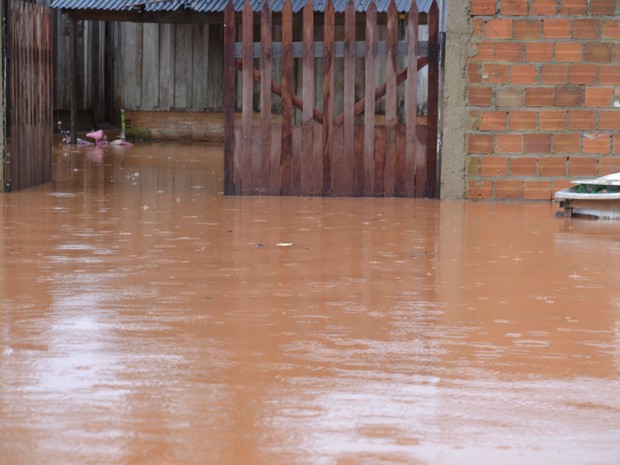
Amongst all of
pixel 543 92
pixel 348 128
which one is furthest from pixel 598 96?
pixel 348 128

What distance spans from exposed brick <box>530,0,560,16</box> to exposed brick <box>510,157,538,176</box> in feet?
4.46

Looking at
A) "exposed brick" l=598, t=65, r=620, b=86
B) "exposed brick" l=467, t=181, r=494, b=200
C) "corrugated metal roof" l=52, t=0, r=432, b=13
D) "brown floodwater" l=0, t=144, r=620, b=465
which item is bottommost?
"brown floodwater" l=0, t=144, r=620, b=465

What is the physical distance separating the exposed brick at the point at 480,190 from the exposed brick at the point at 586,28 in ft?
5.25

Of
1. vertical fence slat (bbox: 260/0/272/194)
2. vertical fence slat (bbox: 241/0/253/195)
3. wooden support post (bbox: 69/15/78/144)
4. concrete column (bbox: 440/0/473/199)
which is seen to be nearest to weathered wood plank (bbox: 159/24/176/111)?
wooden support post (bbox: 69/15/78/144)

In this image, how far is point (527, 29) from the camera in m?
11.3

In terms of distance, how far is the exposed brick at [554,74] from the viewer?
37.3 feet

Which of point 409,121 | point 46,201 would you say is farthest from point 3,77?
point 409,121

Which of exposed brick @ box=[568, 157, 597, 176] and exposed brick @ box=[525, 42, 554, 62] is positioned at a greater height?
exposed brick @ box=[525, 42, 554, 62]

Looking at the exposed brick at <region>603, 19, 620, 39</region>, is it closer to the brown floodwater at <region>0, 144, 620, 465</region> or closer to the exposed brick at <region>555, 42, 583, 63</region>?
the exposed brick at <region>555, 42, 583, 63</region>

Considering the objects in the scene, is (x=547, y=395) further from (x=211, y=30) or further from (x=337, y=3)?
(x=211, y=30)

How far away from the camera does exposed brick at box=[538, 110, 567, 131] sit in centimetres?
1143

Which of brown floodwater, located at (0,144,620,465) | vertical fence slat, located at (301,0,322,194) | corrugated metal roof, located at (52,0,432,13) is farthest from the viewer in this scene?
corrugated metal roof, located at (52,0,432,13)

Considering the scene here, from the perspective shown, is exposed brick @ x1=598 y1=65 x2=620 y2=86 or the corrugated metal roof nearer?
exposed brick @ x1=598 y1=65 x2=620 y2=86

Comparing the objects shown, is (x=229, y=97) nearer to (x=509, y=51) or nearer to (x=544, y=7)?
(x=509, y=51)
